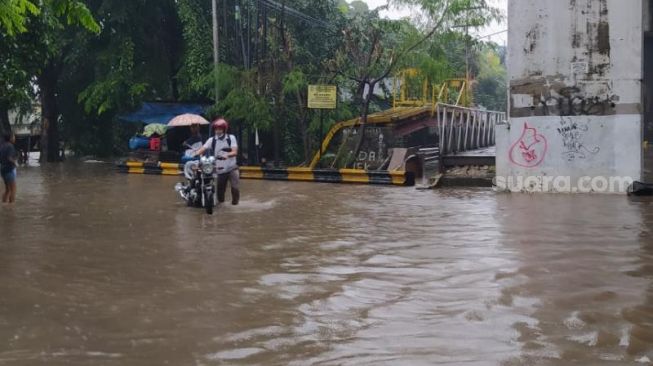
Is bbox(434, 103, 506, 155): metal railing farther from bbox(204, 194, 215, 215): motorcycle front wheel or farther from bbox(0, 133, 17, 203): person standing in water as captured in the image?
bbox(0, 133, 17, 203): person standing in water

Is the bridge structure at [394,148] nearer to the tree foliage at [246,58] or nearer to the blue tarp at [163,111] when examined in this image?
the tree foliage at [246,58]

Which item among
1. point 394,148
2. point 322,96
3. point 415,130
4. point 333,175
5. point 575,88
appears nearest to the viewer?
point 575,88

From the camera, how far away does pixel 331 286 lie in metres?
6.81

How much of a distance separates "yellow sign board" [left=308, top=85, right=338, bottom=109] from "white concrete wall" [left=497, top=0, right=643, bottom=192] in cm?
640

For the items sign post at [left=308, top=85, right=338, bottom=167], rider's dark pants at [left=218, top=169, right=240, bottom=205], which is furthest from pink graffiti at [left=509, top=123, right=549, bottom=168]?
sign post at [left=308, top=85, right=338, bottom=167]

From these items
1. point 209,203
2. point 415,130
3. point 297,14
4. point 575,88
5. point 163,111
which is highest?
point 297,14

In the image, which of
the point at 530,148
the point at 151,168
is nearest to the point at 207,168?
the point at 530,148

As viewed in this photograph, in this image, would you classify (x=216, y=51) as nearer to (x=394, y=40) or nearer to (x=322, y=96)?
(x=322, y=96)

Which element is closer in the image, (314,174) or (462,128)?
(314,174)

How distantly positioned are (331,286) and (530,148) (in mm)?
9238

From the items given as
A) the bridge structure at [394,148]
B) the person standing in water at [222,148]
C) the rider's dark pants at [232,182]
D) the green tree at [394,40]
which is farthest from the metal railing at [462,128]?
the person standing in water at [222,148]

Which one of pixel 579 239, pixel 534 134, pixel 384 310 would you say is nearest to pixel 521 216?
pixel 579 239

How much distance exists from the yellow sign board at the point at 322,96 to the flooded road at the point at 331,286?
8.09 meters

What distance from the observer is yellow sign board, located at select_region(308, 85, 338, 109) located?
804 inches
